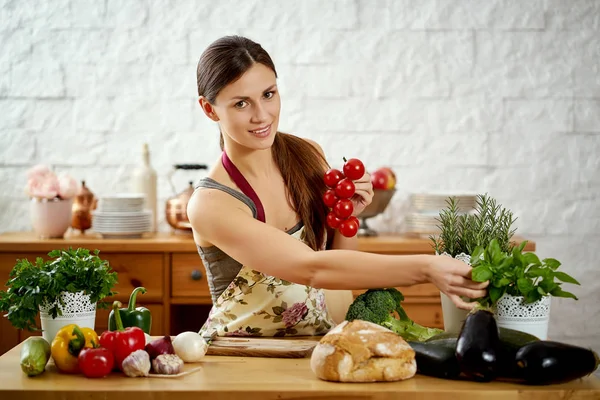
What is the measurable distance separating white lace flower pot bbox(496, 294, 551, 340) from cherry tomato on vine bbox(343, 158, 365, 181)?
561 mm

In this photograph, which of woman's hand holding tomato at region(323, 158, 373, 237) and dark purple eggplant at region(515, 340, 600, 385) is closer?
dark purple eggplant at region(515, 340, 600, 385)

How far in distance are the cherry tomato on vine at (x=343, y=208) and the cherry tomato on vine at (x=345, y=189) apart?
1cm

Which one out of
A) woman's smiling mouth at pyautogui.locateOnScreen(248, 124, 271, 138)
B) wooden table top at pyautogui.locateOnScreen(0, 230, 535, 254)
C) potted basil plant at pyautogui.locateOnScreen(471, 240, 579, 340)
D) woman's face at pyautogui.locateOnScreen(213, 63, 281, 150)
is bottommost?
wooden table top at pyautogui.locateOnScreen(0, 230, 535, 254)

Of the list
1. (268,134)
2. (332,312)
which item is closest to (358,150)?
(332,312)

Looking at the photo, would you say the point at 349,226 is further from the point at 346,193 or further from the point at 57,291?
the point at 57,291

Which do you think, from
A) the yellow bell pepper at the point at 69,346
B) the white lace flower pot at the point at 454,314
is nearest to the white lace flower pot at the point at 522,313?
the white lace flower pot at the point at 454,314

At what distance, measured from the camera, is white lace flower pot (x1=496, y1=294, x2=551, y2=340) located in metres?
1.92

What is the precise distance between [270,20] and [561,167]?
1739mm

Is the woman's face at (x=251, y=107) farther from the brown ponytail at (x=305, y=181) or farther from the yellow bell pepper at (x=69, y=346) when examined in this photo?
the yellow bell pepper at (x=69, y=346)

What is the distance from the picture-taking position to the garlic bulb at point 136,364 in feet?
6.09

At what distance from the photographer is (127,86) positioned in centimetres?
450

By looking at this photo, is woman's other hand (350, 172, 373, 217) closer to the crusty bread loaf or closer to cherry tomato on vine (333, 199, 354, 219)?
cherry tomato on vine (333, 199, 354, 219)

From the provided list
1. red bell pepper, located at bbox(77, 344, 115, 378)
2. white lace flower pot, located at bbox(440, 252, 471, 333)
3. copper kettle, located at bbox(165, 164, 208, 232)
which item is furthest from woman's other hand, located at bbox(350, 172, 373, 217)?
copper kettle, located at bbox(165, 164, 208, 232)

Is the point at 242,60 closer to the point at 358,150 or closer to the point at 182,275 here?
the point at 182,275
